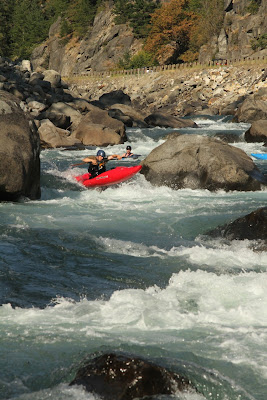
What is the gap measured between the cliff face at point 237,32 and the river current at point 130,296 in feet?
155

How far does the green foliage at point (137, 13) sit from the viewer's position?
244 feet

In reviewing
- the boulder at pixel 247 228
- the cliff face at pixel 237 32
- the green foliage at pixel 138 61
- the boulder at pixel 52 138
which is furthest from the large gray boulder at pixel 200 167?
the green foliage at pixel 138 61

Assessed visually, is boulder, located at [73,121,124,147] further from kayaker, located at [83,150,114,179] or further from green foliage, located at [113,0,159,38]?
green foliage, located at [113,0,159,38]

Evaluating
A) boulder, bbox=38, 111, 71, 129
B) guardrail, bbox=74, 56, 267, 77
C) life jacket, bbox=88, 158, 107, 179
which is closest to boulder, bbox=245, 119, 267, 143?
boulder, bbox=38, 111, 71, 129

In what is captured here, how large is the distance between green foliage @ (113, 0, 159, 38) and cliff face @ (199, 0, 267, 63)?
49.3 feet

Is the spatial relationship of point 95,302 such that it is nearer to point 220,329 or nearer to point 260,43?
point 220,329

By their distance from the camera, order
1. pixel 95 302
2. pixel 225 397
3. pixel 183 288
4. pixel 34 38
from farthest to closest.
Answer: pixel 34 38 < pixel 183 288 < pixel 95 302 < pixel 225 397

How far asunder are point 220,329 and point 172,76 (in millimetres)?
54947

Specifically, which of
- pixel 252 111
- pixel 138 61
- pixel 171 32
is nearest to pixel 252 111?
pixel 252 111

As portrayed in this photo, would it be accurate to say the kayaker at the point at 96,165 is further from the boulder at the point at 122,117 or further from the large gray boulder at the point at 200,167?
the boulder at the point at 122,117

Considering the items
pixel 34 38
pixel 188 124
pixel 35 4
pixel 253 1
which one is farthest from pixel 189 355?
pixel 35 4

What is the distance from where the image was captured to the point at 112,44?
76688 mm

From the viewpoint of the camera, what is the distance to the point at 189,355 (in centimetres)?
492

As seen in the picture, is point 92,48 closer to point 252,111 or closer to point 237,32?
point 237,32
